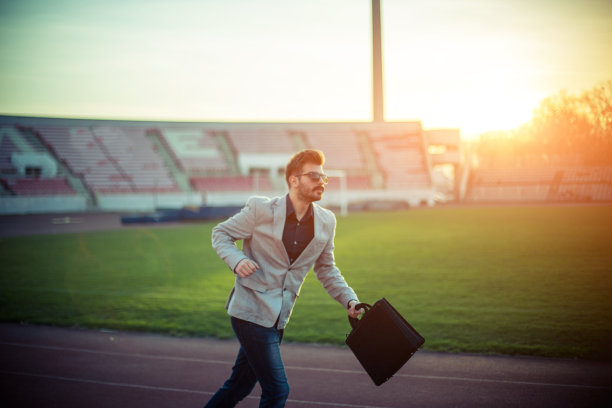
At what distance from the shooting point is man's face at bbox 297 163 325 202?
3936 millimetres

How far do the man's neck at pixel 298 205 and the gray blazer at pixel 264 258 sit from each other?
61mm

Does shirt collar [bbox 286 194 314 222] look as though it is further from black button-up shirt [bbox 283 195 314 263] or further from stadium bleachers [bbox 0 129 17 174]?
stadium bleachers [bbox 0 129 17 174]

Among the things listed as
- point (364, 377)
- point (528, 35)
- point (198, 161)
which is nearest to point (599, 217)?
point (528, 35)

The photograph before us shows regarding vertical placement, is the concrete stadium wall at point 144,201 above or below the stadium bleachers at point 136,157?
below

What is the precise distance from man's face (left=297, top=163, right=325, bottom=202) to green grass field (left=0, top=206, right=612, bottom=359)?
4.23m

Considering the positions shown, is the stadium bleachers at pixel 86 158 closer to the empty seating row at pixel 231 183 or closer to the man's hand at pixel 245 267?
the empty seating row at pixel 231 183

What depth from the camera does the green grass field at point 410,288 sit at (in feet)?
26.6

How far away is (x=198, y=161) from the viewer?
165 feet

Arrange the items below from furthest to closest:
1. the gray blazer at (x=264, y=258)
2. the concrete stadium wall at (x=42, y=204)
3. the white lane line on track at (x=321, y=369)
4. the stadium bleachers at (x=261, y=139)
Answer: the stadium bleachers at (x=261, y=139) < the concrete stadium wall at (x=42, y=204) < the white lane line on track at (x=321, y=369) < the gray blazer at (x=264, y=258)

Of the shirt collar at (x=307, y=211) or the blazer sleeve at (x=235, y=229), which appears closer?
the blazer sleeve at (x=235, y=229)

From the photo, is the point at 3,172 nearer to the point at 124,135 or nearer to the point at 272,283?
the point at 124,135

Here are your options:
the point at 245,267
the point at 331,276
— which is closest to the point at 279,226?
the point at 245,267

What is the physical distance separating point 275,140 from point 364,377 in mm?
47643

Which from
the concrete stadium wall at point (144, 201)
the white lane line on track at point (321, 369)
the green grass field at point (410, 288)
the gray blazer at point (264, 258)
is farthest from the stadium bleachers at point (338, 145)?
the gray blazer at point (264, 258)
